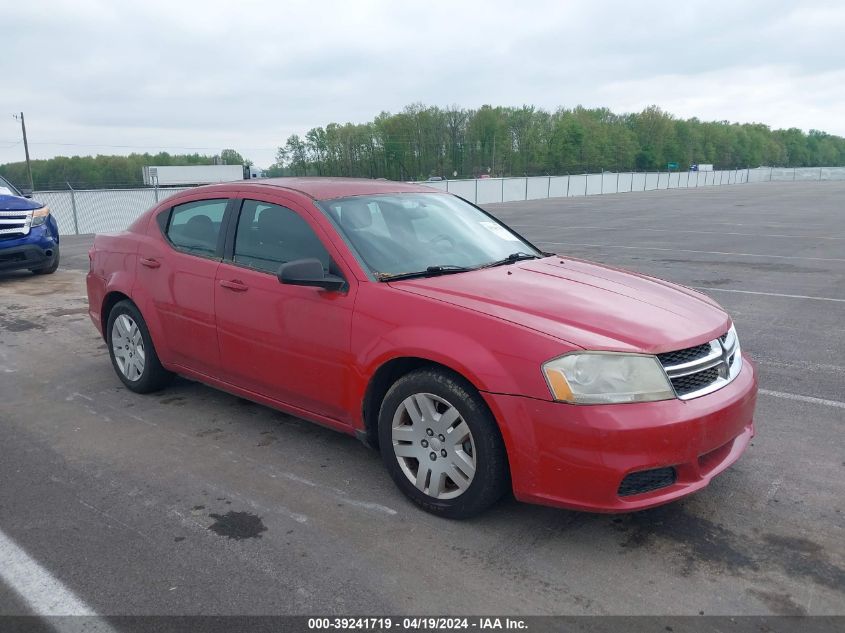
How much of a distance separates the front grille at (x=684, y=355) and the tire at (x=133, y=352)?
354 centimetres

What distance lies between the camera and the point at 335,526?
327 centimetres

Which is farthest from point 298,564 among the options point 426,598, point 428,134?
point 428,134

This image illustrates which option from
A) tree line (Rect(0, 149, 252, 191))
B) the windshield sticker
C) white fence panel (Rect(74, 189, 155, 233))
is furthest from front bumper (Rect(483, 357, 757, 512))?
tree line (Rect(0, 149, 252, 191))

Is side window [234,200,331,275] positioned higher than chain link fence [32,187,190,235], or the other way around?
side window [234,200,331,275]

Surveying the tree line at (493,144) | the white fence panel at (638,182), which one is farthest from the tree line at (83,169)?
the white fence panel at (638,182)

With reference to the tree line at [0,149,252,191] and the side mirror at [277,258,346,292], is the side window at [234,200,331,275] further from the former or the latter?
the tree line at [0,149,252,191]

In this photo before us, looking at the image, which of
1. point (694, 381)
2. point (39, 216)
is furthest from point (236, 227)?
point (39, 216)

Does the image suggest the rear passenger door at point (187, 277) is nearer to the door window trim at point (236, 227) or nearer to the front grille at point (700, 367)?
the door window trim at point (236, 227)

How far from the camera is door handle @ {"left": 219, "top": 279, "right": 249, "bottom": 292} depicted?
13.6 feet

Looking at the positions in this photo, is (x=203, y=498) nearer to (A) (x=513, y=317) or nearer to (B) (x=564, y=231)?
(A) (x=513, y=317)

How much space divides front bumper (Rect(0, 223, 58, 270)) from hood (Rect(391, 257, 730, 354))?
364 inches

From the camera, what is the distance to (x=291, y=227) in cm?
405

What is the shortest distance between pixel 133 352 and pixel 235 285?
1.46 m

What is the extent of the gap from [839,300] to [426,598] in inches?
319
